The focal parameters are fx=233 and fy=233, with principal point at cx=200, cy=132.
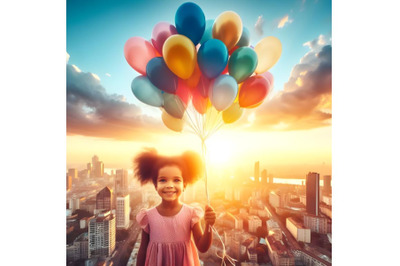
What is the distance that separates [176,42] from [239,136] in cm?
93

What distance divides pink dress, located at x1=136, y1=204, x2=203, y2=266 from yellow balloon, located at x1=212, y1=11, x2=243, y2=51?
104 centimetres

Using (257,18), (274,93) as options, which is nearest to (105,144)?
(274,93)

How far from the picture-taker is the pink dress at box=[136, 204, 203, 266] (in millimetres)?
1355

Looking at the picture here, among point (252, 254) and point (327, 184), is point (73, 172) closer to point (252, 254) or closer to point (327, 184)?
point (252, 254)

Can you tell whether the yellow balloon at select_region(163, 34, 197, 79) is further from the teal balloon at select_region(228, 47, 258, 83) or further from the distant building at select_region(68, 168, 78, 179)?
the distant building at select_region(68, 168, 78, 179)

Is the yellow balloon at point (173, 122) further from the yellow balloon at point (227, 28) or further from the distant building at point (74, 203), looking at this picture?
the distant building at point (74, 203)

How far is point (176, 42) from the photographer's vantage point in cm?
122

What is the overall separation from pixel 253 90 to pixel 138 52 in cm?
71

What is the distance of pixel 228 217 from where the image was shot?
179 cm

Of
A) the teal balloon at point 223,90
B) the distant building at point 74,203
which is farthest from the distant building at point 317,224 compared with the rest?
the distant building at point 74,203

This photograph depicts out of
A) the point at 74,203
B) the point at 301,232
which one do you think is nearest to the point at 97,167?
the point at 74,203

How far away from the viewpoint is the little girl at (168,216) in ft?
4.43
